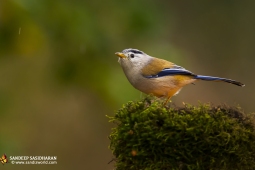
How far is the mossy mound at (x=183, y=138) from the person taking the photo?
4586 millimetres

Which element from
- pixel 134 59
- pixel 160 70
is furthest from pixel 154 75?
pixel 134 59

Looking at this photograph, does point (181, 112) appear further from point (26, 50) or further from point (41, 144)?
point (41, 144)

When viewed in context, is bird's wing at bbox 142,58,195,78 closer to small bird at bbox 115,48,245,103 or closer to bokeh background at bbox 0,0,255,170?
small bird at bbox 115,48,245,103

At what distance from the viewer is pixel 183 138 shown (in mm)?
4617

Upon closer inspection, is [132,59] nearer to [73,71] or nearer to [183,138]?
[73,71]

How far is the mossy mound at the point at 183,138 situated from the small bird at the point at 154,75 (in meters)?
1.03

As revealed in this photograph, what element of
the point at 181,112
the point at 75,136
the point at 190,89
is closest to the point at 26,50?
the point at 181,112

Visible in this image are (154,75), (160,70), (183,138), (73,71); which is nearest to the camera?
(183,138)

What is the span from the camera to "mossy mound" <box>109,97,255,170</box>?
15.0 ft

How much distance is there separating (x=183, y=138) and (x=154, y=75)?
1503mm

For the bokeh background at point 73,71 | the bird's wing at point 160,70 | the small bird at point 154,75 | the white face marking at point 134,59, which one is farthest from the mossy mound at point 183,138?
the white face marking at point 134,59

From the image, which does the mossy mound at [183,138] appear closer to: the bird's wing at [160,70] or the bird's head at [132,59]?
the bird's wing at [160,70]

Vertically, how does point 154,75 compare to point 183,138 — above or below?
above

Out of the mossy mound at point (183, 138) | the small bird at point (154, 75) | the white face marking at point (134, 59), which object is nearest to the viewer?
the mossy mound at point (183, 138)
